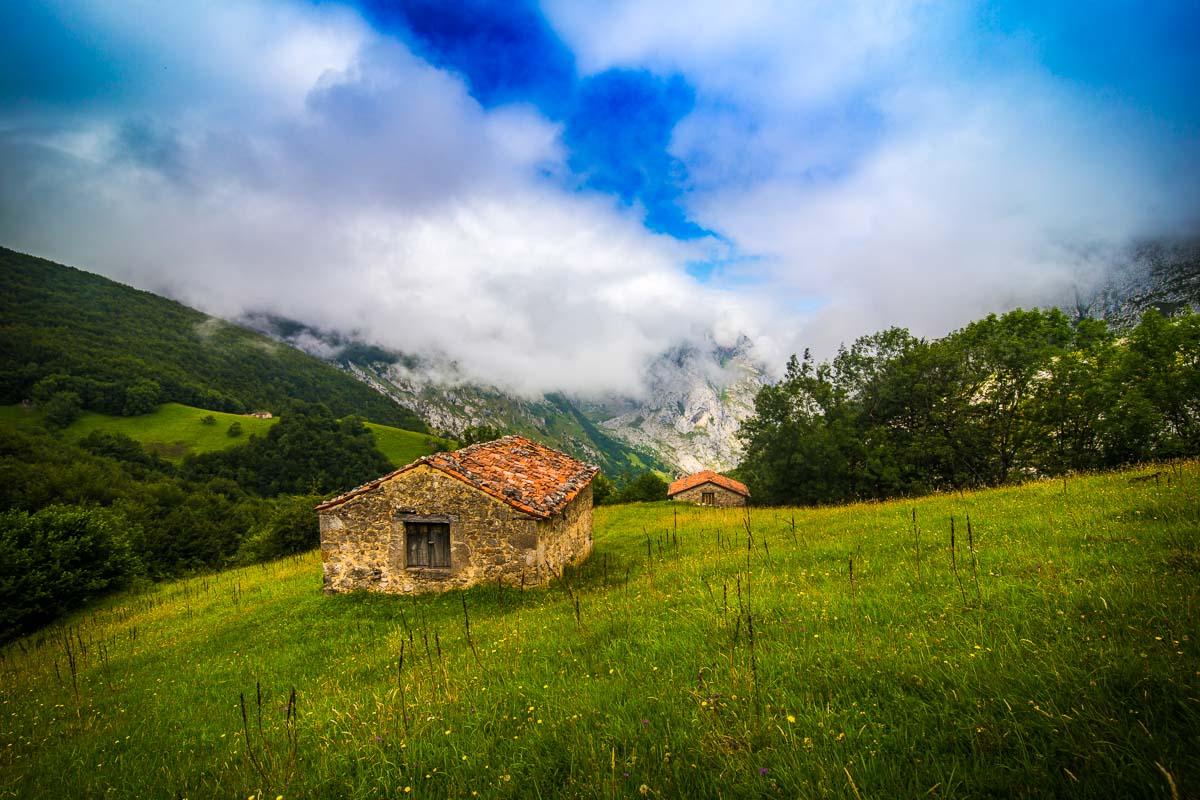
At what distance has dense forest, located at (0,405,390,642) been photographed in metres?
23.6

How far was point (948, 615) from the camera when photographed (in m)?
5.04

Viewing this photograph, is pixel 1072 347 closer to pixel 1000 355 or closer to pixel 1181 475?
pixel 1000 355

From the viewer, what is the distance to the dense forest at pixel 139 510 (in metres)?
23.6

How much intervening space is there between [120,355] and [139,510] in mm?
120005

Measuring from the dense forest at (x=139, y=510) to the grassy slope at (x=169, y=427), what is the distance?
661 centimetres

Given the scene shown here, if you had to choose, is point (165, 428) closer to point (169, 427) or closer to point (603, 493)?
point (169, 427)

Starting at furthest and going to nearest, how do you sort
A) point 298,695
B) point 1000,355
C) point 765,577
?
1. point 1000,355
2. point 765,577
3. point 298,695

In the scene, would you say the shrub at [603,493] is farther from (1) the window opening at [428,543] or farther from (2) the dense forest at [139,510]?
(1) the window opening at [428,543]

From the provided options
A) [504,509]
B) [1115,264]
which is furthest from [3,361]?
[1115,264]

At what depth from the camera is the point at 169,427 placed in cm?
9875

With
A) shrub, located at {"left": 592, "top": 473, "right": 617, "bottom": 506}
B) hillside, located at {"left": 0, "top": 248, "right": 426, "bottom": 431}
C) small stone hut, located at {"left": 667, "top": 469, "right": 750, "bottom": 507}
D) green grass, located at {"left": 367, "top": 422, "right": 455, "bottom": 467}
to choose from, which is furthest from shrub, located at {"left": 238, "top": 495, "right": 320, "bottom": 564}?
hillside, located at {"left": 0, "top": 248, "right": 426, "bottom": 431}

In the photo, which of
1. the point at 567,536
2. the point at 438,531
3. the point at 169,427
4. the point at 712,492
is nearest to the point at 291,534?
the point at 438,531

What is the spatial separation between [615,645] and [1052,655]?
4309 millimetres

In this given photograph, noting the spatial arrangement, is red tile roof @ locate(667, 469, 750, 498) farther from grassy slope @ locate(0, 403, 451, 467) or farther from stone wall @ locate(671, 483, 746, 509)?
grassy slope @ locate(0, 403, 451, 467)
